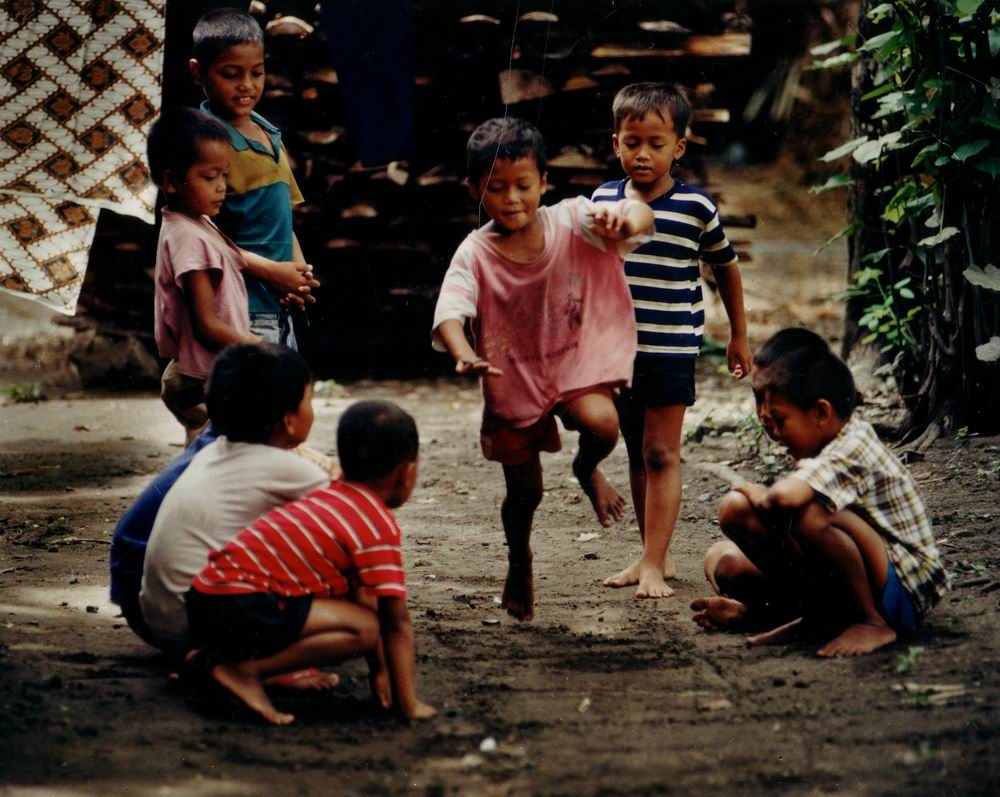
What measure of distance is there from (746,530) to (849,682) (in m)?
0.50

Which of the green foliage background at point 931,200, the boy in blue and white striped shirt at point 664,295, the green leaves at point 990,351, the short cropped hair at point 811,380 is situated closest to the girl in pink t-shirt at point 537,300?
the boy in blue and white striped shirt at point 664,295

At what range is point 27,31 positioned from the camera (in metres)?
5.32

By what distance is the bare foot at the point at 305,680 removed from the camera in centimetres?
305

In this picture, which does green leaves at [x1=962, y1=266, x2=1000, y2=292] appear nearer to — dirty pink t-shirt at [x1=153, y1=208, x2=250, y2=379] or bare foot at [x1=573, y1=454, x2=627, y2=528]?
bare foot at [x1=573, y1=454, x2=627, y2=528]

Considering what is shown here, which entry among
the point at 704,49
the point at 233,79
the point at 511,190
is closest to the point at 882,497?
the point at 511,190

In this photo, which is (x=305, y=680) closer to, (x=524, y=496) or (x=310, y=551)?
(x=310, y=551)

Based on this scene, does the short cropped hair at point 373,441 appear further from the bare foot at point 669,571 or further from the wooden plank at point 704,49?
the wooden plank at point 704,49

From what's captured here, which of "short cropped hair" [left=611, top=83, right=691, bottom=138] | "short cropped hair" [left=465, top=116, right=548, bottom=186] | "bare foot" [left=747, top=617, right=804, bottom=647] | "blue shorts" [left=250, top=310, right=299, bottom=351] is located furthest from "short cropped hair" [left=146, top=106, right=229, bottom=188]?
"bare foot" [left=747, top=617, right=804, bottom=647]

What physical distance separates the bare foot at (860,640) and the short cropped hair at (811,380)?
580mm

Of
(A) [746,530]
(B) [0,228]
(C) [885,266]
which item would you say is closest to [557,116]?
(C) [885,266]

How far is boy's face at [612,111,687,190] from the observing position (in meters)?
3.84

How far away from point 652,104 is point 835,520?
4.97ft

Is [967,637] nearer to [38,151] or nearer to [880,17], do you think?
[880,17]

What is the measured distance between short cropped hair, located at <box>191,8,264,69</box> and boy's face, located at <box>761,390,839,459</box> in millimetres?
2114
